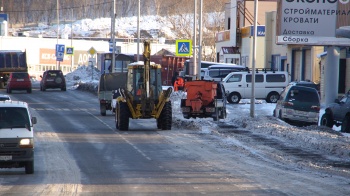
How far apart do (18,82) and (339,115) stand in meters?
34.0

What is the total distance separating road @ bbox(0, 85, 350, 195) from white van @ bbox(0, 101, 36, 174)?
0.33m

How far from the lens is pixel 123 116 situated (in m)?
29.2

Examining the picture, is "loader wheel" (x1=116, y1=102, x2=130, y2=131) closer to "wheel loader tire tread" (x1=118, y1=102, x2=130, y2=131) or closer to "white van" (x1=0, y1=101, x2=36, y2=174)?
"wheel loader tire tread" (x1=118, y1=102, x2=130, y2=131)

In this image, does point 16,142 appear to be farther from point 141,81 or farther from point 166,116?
point 141,81

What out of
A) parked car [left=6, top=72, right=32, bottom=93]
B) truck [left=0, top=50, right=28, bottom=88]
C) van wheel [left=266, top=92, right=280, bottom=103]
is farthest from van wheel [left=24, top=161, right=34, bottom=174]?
truck [left=0, top=50, right=28, bottom=88]

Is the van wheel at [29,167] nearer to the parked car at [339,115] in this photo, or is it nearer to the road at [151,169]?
the road at [151,169]

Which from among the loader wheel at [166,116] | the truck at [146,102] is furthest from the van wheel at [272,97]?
the loader wheel at [166,116]

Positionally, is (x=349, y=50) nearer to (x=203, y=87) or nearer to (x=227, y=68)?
(x=227, y=68)

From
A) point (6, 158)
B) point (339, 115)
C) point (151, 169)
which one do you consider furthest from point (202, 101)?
point (6, 158)

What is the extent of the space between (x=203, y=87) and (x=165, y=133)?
5.66 m

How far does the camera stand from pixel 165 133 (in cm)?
2856

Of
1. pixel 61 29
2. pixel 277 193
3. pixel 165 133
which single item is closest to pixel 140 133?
pixel 165 133

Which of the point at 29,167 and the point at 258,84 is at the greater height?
the point at 258,84

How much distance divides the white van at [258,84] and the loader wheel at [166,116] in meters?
17.2
